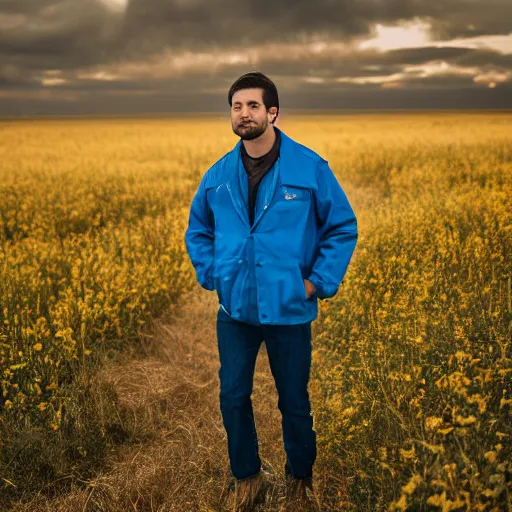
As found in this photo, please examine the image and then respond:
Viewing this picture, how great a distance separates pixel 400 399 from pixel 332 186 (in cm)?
136

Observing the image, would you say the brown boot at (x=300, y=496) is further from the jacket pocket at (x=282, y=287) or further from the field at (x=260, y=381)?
the jacket pocket at (x=282, y=287)

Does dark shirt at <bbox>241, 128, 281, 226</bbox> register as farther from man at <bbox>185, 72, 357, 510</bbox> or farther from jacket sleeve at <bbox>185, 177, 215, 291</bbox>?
jacket sleeve at <bbox>185, 177, 215, 291</bbox>

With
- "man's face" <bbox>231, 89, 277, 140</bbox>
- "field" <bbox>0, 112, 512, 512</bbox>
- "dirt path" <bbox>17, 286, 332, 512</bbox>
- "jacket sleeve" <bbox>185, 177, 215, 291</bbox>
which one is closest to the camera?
"man's face" <bbox>231, 89, 277, 140</bbox>

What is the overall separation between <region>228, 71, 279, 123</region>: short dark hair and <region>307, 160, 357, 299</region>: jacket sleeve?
16.0 inches

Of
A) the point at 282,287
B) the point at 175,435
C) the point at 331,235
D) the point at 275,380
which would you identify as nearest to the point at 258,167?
the point at 331,235

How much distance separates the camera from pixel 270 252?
2553mm

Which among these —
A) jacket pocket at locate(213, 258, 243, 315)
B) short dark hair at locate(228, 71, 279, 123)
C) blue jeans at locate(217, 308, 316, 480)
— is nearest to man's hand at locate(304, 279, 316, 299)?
blue jeans at locate(217, 308, 316, 480)

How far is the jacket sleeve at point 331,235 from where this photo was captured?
261 centimetres

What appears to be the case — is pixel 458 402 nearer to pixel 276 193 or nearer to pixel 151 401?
pixel 276 193

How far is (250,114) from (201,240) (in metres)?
0.77

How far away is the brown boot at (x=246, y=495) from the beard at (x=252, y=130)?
188cm

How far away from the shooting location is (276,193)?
2.57 m

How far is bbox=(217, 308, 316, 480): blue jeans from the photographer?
105 inches

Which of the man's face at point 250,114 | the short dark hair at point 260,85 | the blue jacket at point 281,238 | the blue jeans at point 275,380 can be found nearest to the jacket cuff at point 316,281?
the blue jacket at point 281,238
